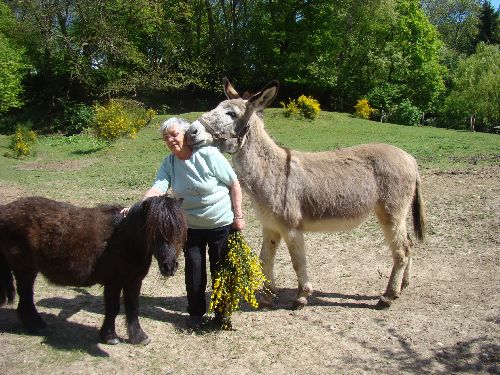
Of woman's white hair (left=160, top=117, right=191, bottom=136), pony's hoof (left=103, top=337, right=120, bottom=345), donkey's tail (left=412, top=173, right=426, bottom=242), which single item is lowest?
pony's hoof (left=103, top=337, right=120, bottom=345)

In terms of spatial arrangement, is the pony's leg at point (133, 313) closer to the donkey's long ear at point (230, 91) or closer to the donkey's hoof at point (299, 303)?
the donkey's hoof at point (299, 303)

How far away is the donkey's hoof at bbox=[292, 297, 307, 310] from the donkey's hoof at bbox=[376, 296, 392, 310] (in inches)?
33.8

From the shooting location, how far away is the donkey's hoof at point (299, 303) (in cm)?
516

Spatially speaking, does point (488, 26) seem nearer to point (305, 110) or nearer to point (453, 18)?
point (453, 18)

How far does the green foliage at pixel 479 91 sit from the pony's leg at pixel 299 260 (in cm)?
2711

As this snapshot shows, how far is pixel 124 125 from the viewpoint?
1983 cm

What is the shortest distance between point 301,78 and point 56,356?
3088 cm

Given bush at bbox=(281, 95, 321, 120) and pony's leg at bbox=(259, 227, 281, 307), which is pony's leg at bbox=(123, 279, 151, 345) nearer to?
pony's leg at bbox=(259, 227, 281, 307)

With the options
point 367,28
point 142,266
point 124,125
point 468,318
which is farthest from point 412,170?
point 367,28

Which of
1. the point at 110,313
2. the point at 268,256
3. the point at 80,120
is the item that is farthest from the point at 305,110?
the point at 110,313

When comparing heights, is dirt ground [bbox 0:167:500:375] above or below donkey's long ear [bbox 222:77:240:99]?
below

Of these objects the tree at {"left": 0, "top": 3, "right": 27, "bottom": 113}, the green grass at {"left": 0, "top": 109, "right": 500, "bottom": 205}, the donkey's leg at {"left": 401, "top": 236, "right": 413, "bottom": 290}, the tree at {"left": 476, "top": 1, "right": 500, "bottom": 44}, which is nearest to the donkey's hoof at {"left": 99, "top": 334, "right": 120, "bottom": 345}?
the donkey's leg at {"left": 401, "top": 236, "right": 413, "bottom": 290}

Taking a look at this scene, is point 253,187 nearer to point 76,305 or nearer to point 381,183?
point 381,183

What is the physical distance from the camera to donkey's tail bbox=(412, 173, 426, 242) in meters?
5.66
